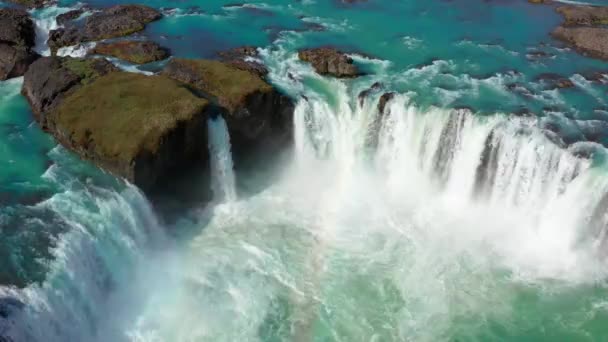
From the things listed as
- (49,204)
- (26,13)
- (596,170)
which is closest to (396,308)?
(596,170)

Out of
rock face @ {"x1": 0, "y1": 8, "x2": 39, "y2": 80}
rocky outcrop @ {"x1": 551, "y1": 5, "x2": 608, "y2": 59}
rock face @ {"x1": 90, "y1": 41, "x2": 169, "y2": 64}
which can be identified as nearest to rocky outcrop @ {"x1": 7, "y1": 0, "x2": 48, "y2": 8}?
rock face @ {"x1": 0, "y1": 8, "x2": 39, "y2": 80}

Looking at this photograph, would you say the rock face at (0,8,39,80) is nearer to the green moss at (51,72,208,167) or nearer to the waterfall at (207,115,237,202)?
the green moss at (51,72,208,167)

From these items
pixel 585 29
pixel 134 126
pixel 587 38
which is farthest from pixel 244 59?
pixel 585 29

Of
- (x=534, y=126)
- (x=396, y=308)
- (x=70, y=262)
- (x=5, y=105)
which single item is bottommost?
(x=396, y=308)

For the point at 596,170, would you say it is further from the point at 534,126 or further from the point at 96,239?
the point at 96,239

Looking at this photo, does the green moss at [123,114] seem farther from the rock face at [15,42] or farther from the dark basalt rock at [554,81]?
the dark basalt rock at [554,81]

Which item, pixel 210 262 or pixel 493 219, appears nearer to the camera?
pixel 210 262
